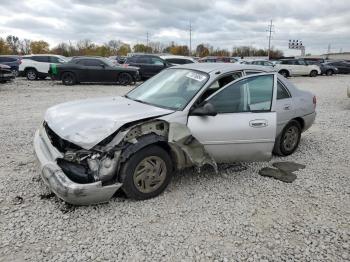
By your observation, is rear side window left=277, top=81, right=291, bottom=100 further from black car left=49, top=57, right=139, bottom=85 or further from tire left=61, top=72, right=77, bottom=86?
tire left=61, top=72, right=77, bottom=86

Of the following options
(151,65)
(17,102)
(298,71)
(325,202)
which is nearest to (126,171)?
(325,202)

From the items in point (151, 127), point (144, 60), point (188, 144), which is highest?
point (144, 60)

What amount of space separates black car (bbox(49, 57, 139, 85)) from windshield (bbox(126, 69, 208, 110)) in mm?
13105

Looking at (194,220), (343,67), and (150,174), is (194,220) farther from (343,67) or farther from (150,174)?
(343,67)

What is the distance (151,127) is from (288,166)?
2.55 m

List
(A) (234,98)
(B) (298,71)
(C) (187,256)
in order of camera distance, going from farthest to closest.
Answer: (B) (298,71) < (A) (234,98) < (C) (187,256)

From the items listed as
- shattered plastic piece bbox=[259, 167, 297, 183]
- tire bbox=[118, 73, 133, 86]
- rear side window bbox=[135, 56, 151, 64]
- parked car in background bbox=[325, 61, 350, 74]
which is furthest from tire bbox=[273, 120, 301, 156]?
parked car in background bbox=[325, 61, 350, 74]

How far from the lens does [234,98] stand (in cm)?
455

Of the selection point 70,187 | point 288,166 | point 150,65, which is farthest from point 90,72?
point 70,187

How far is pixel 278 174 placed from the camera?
4.98 m

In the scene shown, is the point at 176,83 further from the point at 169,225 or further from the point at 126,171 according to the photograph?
the point at 169,225

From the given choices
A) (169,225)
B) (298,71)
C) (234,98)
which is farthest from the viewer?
(298,71)

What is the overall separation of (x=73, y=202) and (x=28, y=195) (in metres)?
0.86

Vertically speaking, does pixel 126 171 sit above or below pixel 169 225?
above
